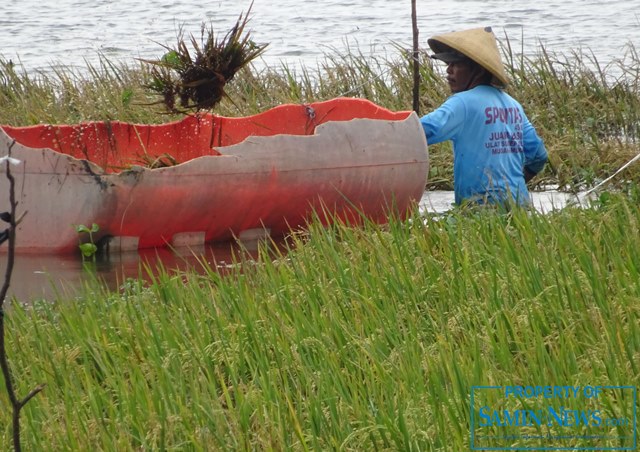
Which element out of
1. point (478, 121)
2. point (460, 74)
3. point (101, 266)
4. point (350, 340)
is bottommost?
point (101, 266)

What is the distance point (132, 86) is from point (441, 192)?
289cm

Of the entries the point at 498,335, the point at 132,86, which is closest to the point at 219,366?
the point at 498,335

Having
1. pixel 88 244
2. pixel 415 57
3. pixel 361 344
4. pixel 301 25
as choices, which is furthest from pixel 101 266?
pixel 301 25

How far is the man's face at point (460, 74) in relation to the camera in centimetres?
570

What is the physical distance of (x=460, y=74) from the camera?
18.7 feet

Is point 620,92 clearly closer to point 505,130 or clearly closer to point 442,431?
point 505,130

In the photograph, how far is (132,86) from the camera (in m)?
9.00

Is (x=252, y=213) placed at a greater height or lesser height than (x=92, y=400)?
lesser

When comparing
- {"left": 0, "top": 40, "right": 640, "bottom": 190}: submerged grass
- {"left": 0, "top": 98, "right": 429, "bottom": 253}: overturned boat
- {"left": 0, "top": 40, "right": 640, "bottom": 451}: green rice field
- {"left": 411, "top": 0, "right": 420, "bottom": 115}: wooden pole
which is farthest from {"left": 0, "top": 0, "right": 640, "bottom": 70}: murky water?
{"left": 0, "top": 40, "right": 640, "bottom": 451}: green rice field

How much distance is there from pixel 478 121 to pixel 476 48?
1.10 ft

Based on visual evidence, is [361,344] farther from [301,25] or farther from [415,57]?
[301,25]

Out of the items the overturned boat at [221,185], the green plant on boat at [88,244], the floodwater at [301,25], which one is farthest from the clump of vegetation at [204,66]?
the floodwater at [301,25]

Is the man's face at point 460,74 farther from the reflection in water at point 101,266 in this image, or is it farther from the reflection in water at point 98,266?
the reflection in water at point 98,266

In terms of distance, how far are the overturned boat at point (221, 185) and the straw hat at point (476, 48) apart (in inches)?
19.4
